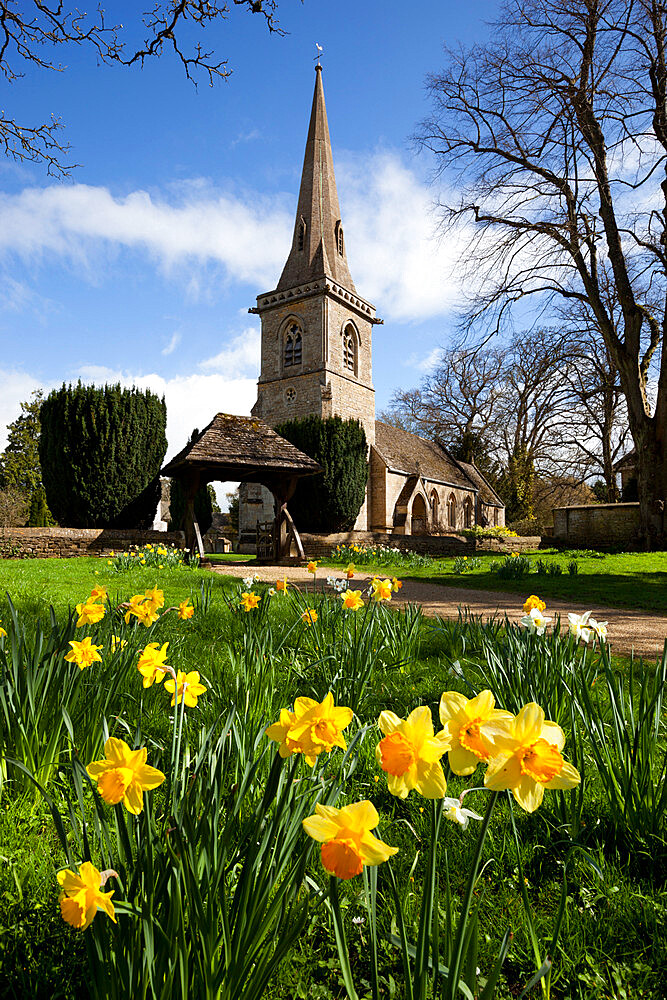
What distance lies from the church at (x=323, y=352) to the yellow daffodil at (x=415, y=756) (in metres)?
24.4

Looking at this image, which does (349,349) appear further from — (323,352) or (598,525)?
(598,525)

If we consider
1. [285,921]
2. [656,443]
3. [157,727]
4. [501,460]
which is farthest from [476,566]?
Answer: [501,460]

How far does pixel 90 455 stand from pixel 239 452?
5.26 metres

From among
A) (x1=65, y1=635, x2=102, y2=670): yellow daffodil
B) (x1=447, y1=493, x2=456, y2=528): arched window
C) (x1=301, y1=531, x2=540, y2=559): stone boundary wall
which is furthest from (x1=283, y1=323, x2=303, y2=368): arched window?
(x1=65, y1=635, x2=102, y2=670): yellow daffodil

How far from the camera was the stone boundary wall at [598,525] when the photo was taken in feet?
54.8

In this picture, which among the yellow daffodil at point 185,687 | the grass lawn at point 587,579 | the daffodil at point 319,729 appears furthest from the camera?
the grass lawn at point 587,579

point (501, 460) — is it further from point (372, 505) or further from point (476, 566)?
point (476, 566)

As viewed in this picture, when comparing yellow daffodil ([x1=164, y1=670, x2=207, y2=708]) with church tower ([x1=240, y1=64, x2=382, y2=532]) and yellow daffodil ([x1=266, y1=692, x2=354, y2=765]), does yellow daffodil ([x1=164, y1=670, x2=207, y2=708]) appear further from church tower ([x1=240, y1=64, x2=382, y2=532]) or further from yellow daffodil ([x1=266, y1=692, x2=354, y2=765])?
church tower ([x1=240, y1=64, x2=382, y2=532])

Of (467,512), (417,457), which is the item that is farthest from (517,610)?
(467,512)

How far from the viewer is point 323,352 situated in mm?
26094

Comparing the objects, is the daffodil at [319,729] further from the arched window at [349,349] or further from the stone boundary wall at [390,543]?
the arched window at [349,349]

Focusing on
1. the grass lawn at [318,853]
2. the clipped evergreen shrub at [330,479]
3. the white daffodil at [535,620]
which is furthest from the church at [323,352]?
the white daffodil at [535,620]

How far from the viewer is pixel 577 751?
5.95ft

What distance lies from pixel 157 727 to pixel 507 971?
1.72 metres
